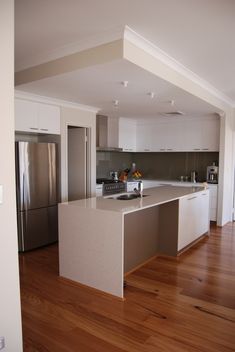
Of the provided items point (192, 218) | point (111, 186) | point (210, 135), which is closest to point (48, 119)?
point (111, 186)

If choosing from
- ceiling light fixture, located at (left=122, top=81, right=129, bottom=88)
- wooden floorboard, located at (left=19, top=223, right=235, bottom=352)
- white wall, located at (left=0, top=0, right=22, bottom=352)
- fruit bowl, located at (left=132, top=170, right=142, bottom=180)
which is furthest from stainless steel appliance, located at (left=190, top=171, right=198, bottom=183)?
A: white wall, located at (left=0, top=0, right=22, bottom=352)

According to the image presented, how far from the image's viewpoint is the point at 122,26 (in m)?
2.40

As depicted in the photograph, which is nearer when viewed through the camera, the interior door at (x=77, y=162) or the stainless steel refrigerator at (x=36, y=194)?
the stainless steel refrigerator at (x=36, y=194)

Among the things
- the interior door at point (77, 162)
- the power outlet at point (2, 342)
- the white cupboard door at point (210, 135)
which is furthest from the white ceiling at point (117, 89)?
the power outlet at point (2, 342)

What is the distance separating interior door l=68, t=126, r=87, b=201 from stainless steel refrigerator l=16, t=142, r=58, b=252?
2.36ft

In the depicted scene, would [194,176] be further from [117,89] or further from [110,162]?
[117,89]

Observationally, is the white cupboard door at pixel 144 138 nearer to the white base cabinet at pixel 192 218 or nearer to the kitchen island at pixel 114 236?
the white base cabinet at pixel 192 218

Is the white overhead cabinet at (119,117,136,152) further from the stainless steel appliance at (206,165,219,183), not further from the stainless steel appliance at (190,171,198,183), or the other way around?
the stainless steel appliance at (206,165,219,183)

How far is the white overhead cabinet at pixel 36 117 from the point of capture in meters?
3.89

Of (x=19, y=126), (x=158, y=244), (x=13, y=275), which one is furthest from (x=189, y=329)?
(x=19, y=126)

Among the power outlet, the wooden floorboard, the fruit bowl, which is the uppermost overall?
the fruit bowl

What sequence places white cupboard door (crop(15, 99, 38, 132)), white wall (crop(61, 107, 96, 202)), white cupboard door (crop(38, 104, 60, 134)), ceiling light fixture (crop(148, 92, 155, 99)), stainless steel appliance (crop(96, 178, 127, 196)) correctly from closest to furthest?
ceiling light fixture (crop(148, 92, 155, 99)), white cupboard door (crop(15, 99, 38, 132)), white cupboard door (crop(38, 104, 60, 134)), white wall (crop(61, 107, 96, 202)), stainless steel appliance (crop(96, 178, 127, 196))

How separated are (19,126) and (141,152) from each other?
400 centimetres

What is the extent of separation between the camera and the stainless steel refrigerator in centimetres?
393
